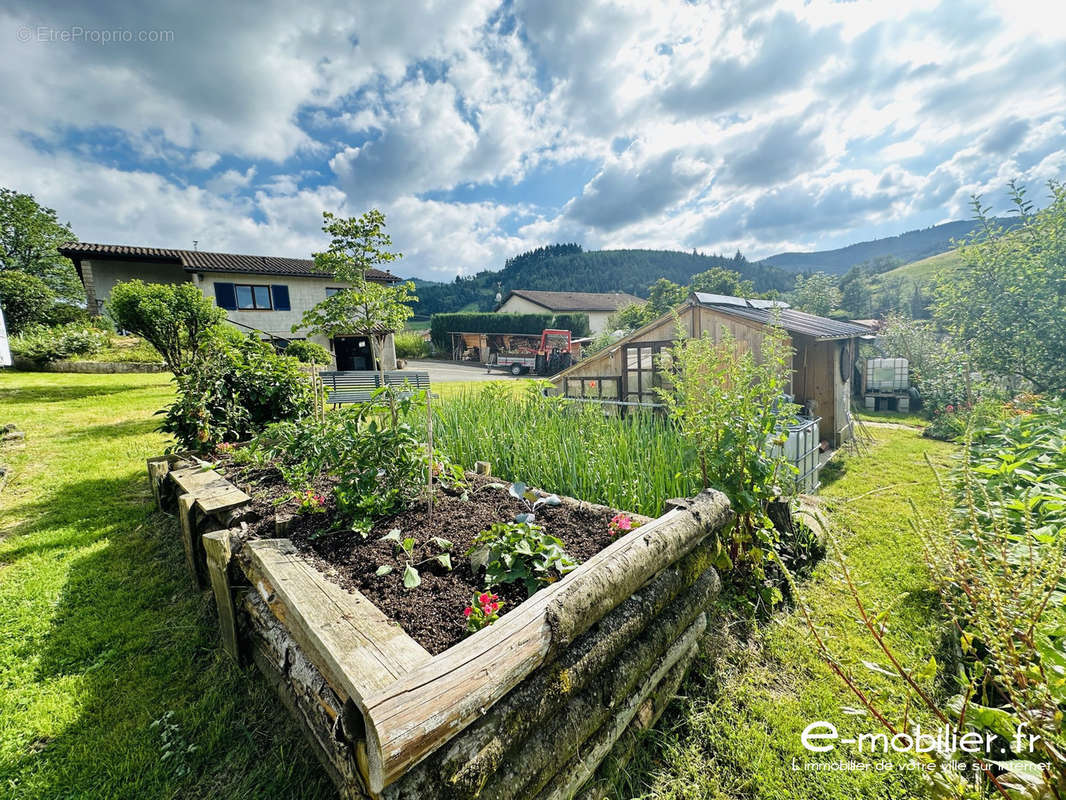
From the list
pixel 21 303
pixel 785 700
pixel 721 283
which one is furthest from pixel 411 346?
pixel 785 700

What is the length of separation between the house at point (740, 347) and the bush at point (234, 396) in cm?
497

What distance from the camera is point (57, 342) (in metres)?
13.4

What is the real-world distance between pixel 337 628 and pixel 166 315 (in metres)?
9.58

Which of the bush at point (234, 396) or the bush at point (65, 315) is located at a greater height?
the bush at point (65, 315)

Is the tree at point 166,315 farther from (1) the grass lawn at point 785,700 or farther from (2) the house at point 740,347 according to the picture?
(1) the grass lawn at point 785,700

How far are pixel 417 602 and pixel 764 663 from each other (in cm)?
211

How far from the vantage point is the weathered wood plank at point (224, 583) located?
237cm

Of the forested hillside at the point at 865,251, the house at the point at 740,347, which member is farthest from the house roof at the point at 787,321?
the forested hillside at the point at 865,251

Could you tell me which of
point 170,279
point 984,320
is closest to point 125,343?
point 170,279

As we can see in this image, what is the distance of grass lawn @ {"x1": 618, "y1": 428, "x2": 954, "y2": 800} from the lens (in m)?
1.90

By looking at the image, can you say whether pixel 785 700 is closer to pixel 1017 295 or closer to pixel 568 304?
pixel 1017 295

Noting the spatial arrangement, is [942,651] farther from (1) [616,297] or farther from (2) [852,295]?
(1) [616,297]

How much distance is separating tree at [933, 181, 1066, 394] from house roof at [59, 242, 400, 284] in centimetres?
1710

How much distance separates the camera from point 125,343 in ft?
50.8
